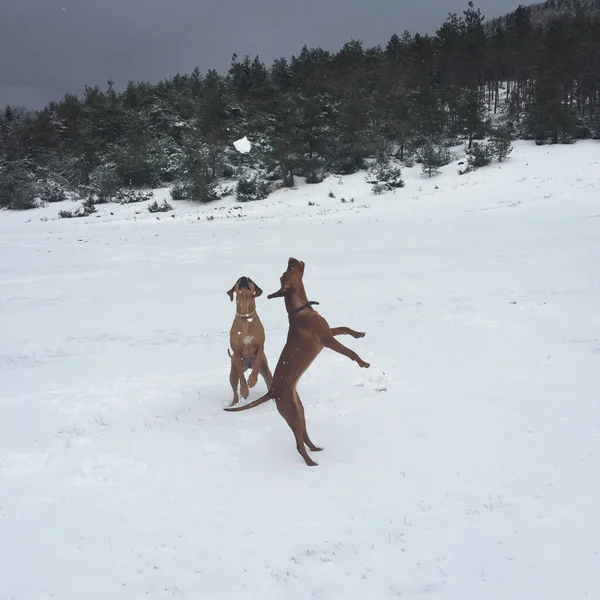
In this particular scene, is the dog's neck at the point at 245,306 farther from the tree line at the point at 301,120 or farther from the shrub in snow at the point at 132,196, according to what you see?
the shrub in snow at the point at 132,196

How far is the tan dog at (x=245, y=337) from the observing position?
668 cm

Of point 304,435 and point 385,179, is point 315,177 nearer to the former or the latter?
point 385,179

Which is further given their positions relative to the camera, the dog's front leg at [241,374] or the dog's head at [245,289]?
the dog's front leg at [241,374]

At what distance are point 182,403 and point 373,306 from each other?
635 cm

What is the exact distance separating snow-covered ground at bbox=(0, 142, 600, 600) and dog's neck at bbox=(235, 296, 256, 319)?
1.36 meters

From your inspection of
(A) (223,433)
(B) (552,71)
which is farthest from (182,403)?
(B) (552,71)

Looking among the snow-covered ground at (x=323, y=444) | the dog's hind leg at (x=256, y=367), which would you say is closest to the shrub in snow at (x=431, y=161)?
the snow-covered ground at (x=323, y=444)

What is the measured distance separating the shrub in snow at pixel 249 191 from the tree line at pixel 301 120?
0.09 m

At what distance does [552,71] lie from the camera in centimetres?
3822

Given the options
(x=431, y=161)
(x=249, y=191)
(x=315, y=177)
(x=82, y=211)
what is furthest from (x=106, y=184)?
(x=431, y=161)

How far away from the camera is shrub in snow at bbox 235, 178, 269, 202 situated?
32.8 metres

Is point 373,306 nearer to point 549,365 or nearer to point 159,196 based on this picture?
point 549,365

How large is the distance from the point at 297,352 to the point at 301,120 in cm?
3466

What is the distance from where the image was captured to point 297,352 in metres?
5.32
